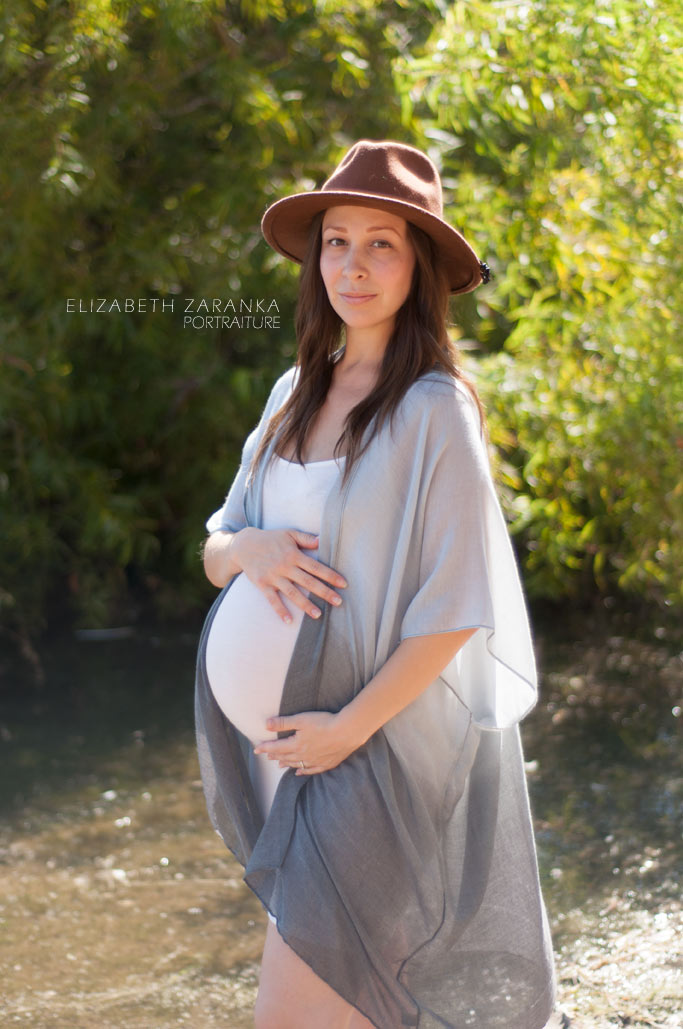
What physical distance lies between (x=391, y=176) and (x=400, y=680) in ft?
2.49

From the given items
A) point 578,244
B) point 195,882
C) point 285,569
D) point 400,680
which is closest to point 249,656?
point 285,569

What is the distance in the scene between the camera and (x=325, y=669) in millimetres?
1730

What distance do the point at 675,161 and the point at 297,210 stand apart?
Result: 1955 millimetres

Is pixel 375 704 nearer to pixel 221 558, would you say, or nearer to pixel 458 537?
pixel 458 537

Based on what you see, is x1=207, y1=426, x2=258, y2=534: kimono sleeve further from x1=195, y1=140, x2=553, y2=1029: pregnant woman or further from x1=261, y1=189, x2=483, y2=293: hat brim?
x1=261, y1=189, x2=483, y2=293: hat brim

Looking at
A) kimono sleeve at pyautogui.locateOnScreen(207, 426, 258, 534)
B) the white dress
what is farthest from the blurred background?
kimono sleeve at pyautogui.locateOnScreen(207, 426, 258, 534)

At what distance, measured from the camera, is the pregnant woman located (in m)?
1.65

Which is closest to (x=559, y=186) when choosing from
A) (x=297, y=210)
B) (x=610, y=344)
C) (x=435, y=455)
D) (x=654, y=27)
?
(x=610, y=344)

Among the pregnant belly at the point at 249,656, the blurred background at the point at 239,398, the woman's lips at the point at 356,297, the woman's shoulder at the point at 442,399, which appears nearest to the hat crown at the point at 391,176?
the woman's lips at the point at 356,297

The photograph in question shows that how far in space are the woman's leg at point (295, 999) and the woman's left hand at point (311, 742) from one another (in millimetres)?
252

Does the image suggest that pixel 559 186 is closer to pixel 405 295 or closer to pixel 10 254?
pixel 10 254

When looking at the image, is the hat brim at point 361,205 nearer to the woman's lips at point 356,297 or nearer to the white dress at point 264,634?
the woman's lips at point 356,297

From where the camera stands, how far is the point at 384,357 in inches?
70.8

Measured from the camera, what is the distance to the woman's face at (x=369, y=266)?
1.77 metres
